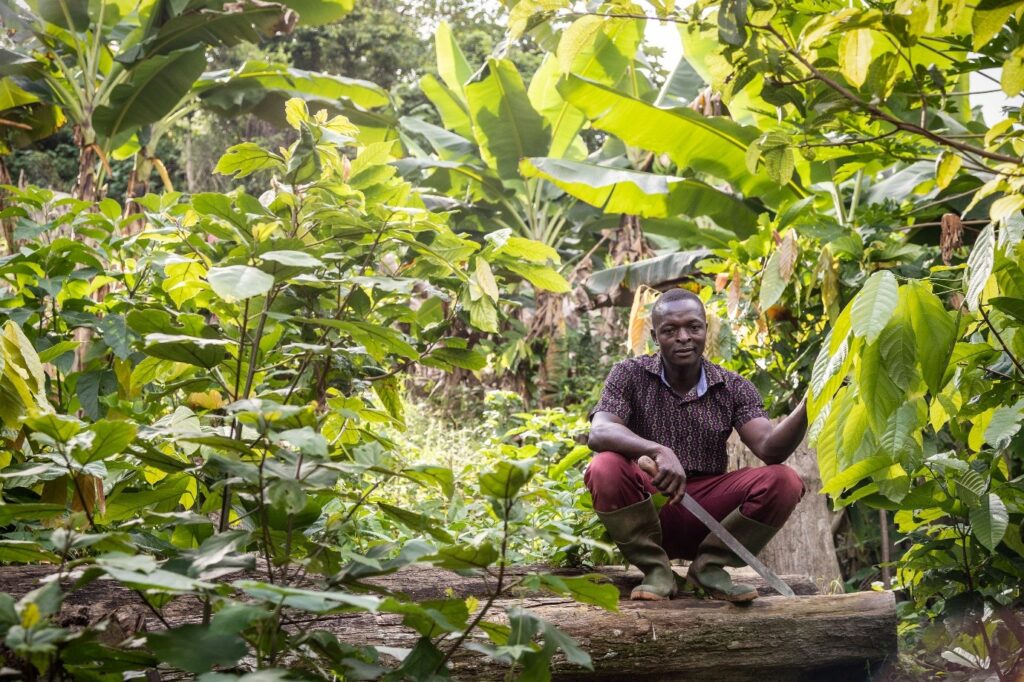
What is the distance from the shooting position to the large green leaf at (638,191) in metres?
7.69

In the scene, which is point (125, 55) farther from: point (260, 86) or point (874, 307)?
point (874, 307)

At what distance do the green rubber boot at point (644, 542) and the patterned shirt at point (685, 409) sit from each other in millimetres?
398

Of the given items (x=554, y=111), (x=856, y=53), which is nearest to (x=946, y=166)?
(x=856, y=53)

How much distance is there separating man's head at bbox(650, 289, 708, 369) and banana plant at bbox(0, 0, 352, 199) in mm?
5378

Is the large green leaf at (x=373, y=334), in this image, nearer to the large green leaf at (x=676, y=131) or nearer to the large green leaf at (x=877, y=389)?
the large green leaf at (x=877, y=389)

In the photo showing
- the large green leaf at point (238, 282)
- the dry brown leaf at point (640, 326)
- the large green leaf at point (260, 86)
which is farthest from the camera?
the large green leaf at point (260, 86)

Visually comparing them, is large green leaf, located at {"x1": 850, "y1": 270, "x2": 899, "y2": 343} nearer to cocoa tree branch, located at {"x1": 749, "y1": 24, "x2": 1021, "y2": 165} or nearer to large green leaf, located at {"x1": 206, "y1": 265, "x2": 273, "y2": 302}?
cocoa tree branch, located at {"x1": 749, "y1": 24, "x2": 1021, "y2": 165}

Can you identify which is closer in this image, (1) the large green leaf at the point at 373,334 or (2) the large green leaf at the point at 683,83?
(1) the large green leaf at the point at 373,334

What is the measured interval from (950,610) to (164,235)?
9.53 ft

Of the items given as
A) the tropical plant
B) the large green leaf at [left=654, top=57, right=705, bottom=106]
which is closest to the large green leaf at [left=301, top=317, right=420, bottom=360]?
the tropical plant

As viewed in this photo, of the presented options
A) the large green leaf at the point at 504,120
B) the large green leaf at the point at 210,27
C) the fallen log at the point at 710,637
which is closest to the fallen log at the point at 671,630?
the fallen log at the point at 710,637

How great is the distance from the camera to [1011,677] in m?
3.44

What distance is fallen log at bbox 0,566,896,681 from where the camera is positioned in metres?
2.98

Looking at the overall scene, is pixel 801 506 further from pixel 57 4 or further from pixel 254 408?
pixel 57 4
